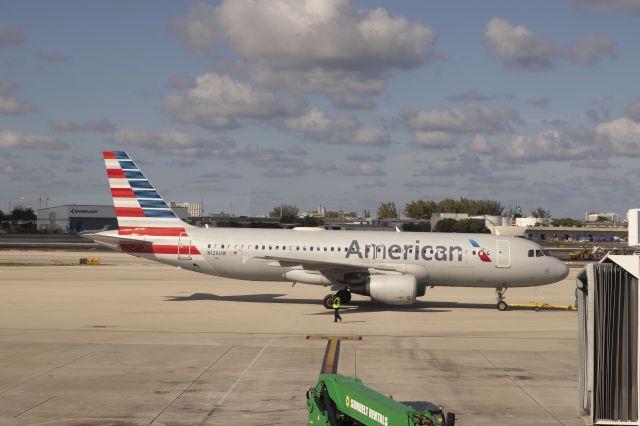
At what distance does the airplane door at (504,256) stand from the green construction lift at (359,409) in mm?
24907

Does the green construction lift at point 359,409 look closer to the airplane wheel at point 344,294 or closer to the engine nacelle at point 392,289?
the engine nacelle at point 392,289

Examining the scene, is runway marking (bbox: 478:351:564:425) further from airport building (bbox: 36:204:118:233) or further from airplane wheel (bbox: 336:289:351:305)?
airport building (bbox: 36:204:118:233)

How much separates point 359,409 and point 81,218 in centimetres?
18337

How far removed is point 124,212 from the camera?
38594 mm

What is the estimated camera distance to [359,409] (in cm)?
1129

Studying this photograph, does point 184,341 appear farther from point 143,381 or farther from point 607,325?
point 607,325

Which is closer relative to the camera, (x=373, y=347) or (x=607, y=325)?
(x=607, y=325)

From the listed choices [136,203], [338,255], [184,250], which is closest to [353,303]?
[338,255]

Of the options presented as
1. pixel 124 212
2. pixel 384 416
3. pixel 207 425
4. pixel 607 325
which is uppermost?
pixel 124 212

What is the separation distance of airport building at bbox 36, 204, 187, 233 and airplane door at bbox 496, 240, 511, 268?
484ft

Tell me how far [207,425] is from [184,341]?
10.9m

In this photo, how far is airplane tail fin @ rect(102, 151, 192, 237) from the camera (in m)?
38.1

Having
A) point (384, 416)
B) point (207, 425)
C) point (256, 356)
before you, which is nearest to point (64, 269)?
point (256, 356)

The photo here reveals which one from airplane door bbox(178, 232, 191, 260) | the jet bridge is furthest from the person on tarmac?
the jet bridge
